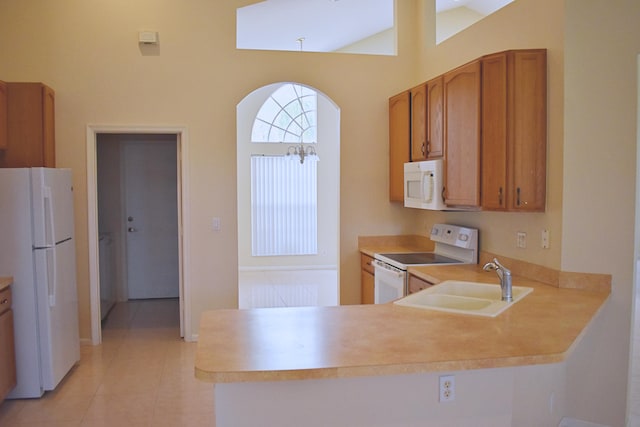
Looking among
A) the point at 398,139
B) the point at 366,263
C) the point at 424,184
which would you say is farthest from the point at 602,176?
the point at 366,263

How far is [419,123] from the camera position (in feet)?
14.3

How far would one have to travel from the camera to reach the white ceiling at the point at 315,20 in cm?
555

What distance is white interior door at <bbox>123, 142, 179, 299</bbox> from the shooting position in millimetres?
6590

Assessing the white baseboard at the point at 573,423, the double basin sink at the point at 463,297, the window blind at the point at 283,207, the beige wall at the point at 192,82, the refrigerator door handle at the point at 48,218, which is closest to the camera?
the double basin sink at the point at 463,297

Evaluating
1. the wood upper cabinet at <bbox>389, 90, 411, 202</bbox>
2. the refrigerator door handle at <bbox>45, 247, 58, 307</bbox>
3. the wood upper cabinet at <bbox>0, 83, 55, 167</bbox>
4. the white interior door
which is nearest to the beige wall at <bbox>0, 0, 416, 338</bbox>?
the wood upper cabinet at <bbox>389, 90, 411, 202</bbox>

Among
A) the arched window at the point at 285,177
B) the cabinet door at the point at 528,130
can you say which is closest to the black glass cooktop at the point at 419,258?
the cabinet door at the point at 528,130

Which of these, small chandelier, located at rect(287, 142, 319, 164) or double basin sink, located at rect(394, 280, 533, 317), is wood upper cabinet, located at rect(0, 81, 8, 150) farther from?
small chandelier, located at rect(287, 142, 319, 164)

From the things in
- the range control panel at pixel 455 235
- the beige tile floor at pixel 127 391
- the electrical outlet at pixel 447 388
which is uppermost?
the range control panel at pixel 455 235

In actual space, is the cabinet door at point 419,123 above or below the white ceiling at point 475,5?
below

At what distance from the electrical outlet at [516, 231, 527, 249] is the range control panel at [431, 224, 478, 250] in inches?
20.5

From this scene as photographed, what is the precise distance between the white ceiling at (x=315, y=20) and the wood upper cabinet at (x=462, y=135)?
2308mm

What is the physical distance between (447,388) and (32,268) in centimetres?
293

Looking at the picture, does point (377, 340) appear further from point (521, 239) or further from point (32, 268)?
point (32, 268)

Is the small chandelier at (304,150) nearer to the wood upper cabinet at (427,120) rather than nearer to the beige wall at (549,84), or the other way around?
the wood upper cabinet at (427,120)
